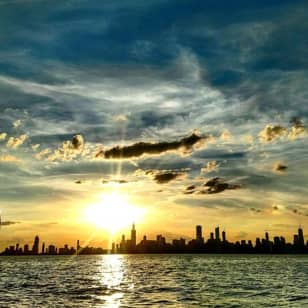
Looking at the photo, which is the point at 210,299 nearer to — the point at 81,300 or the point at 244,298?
the point at 244,298

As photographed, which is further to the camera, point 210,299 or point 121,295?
point 121,295

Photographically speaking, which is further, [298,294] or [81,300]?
[298,294]

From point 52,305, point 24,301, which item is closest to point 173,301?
point 52,305

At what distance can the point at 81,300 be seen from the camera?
54.3 m

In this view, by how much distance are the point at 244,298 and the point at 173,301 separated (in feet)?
34.3

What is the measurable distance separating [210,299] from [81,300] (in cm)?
1751

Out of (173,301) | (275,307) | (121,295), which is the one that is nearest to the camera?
(275,307)

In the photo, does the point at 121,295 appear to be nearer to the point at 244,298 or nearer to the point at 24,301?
the point at 24,301

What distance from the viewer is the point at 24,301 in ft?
178

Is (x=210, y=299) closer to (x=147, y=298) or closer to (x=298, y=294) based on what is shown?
(x=147, y=298)

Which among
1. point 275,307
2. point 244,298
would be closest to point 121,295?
point 244,298

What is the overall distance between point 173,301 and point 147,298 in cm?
439

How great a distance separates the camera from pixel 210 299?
2141 inches

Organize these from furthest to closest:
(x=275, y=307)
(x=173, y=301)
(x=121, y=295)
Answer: (x=121, y=295) → (x=173, y=301) → (x=275, y=307)
